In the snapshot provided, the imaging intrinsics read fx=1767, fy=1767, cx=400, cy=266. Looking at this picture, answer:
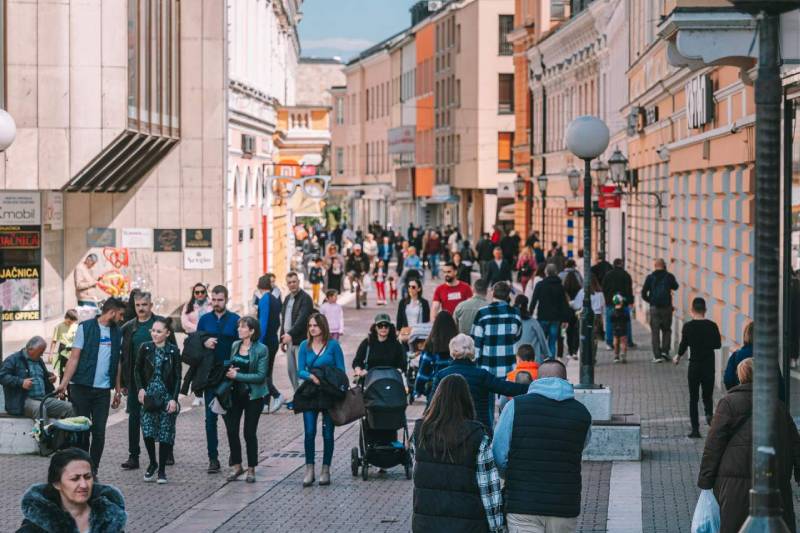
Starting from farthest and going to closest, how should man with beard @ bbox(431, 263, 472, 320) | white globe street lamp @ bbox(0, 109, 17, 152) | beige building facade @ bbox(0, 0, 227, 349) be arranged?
beige building facade @ bbox(0, 0, 227, 349), man with beard @ bbox(431, 263, 472, 320), white globe street lamp @ bbox(0, 109, 17, 152)

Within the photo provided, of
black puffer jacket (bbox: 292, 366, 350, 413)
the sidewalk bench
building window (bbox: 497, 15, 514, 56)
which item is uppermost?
building window (bbox: 497, 15, 514, 56)

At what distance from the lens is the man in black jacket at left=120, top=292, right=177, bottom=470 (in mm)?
15328

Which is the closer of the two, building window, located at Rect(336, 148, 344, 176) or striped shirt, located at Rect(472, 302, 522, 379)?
striped shirt, located at Rect(472, 302, 522, 379)

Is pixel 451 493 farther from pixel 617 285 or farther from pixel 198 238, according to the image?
pixel 198 238

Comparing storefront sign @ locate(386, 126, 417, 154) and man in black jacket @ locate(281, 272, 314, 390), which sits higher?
storefront sign @ locate(386, 126, 417, 154)

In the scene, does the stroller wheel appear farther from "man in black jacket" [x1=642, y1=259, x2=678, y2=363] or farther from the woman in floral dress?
"man in black jacket" [x1=642, y1=259, x2=678, y2=363]

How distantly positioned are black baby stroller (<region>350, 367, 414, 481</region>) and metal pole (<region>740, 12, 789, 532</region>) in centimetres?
756

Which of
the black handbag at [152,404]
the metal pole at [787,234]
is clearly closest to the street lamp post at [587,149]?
the metal pole at [787,234]

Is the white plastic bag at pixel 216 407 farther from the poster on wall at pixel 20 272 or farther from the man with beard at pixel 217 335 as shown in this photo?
the poster on wall at pixel 20 272

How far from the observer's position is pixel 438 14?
308ft

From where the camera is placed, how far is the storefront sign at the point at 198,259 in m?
33.1

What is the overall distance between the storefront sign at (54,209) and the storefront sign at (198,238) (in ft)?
8.38

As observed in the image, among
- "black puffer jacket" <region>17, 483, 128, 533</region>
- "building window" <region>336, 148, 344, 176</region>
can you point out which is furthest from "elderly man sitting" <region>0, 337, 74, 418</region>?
"building window" <region>336, 148, 344, 176</region>

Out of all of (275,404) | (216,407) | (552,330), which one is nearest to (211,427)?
(216,407)
